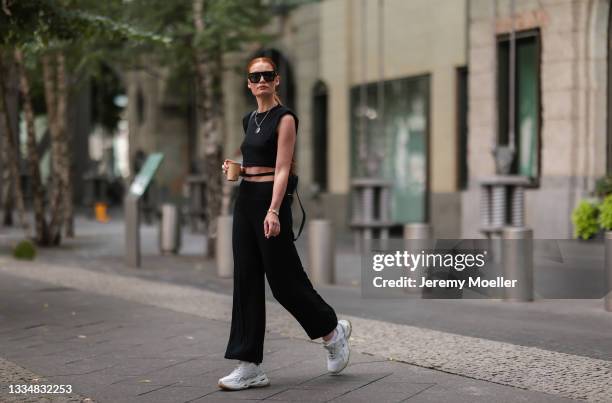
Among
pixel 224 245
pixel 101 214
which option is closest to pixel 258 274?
pixel 224 245

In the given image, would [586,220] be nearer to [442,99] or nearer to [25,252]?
[442,99]

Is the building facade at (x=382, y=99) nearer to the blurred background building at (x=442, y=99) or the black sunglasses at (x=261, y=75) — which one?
the blurred background building at (x=442, y=99)

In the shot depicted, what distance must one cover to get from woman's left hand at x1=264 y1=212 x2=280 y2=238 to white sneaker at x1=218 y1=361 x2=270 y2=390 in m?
0.76

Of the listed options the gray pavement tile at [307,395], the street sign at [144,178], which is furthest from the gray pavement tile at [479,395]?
the street sign at [144,178]

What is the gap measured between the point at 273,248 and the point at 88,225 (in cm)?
1778

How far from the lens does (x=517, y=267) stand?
8359 millimetres

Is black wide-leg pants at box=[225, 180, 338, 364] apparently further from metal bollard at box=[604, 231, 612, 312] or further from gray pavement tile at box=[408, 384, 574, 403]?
metal bollard at box=[604, 231, 612, 312]

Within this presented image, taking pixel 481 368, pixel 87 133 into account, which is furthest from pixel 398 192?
pixel 87 133

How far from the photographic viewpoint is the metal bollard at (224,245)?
10516 mm

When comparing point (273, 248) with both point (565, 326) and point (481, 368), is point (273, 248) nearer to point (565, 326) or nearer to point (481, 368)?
point (481, 368)

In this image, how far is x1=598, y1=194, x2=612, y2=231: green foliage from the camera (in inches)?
430

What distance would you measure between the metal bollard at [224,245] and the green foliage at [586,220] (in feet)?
15.6

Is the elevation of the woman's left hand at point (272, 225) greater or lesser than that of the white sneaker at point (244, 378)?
greater

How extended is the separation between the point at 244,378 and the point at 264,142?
4.37 feet
